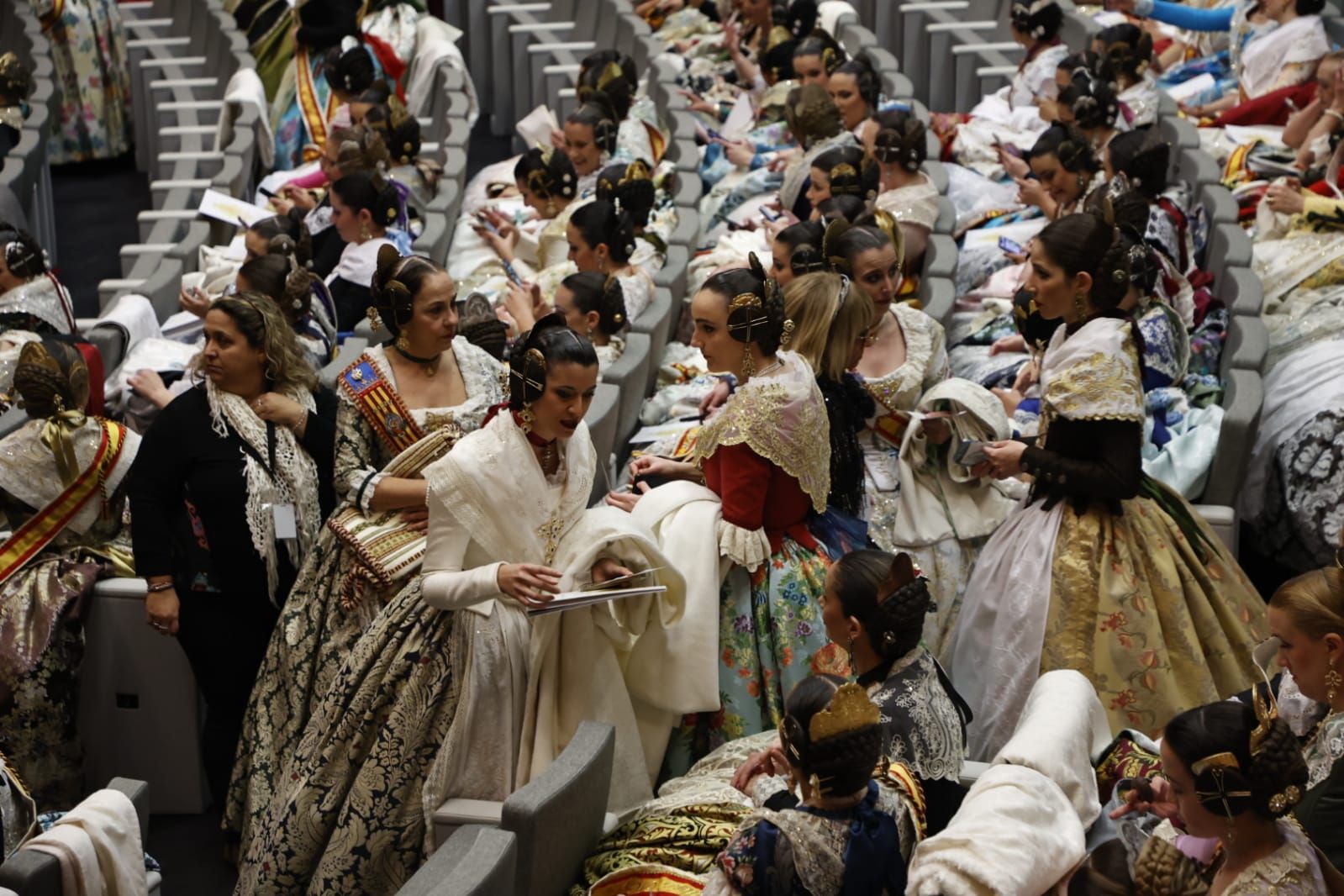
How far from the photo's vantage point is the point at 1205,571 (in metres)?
4.05

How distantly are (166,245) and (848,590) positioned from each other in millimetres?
4875

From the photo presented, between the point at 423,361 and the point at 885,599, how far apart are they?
157cm

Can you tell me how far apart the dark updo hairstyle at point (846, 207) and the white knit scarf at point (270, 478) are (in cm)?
175

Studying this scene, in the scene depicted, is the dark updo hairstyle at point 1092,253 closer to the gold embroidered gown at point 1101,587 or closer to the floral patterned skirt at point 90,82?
the gold embroidered gown at point 1101,587

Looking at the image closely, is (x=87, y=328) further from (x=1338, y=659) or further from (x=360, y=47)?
(x=1338, y=659)

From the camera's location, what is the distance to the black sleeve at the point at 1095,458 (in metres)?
3.88

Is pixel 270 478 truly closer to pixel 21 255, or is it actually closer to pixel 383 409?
pixel 383 409

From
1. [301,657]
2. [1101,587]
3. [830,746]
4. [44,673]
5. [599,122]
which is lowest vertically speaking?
[44,673]

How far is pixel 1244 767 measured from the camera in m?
2.56

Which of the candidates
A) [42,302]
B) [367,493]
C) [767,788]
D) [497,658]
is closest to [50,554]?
[367,493]

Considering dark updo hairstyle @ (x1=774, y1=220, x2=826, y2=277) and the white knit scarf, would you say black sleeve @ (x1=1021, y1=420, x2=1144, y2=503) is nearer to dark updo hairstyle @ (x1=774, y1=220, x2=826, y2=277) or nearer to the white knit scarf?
dark updo hairstyle @ (x1=774, y1=220, x2=826, y2=277)

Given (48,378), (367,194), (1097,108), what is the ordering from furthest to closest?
(1097,108) < (367,194) < (48,378)

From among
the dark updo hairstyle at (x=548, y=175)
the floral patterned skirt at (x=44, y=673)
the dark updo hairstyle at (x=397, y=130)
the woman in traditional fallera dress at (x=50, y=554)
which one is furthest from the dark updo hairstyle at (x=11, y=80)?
the floral patterned skirt at (x=44, y=673)

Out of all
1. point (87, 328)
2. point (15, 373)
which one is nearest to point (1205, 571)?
point (15, 373)
